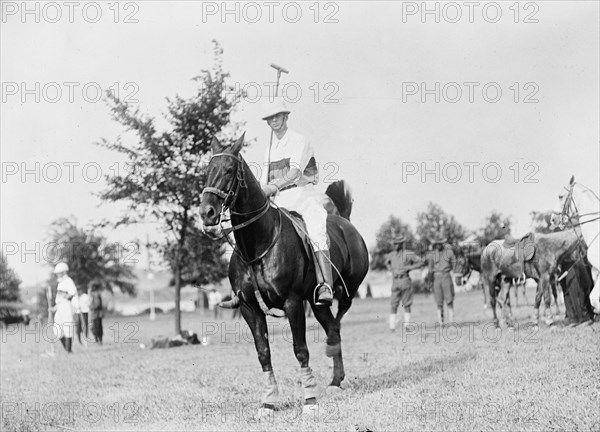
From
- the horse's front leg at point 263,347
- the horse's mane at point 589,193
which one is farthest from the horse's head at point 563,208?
the horse's front leg at point 263,347

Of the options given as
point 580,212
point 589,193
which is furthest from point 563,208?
point 589,193

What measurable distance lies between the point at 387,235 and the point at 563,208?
53.5m

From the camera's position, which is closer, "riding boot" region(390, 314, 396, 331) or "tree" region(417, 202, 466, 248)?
"riding boot" region(390, 314, 396, 331)

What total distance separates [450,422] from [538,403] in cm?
95

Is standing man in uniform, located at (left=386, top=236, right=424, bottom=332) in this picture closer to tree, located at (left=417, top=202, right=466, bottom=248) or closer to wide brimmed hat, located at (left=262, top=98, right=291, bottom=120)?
wide brimmed hat, located at (left=262, top=98, right=291, bottom=120)

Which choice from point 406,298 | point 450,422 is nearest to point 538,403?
point 450,422

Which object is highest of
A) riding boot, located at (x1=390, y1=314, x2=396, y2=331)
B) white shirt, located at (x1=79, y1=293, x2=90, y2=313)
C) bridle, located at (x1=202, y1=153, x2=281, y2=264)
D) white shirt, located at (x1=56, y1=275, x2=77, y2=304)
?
bridle, located at (x1=202, y1=153, x2=281, y2=264)

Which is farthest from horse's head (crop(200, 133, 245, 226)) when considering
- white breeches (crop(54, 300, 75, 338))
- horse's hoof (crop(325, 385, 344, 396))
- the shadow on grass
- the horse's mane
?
white breeches (crop(54, 300, 75, 338))

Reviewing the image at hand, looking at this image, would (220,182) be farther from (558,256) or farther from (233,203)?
(558,256)

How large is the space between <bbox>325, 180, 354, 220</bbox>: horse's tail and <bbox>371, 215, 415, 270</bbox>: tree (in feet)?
154

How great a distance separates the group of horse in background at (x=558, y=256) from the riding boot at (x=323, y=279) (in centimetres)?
460

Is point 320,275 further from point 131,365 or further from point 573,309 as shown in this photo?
point 573,309

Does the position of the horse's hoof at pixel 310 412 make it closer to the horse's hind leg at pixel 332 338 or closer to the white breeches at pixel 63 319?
the horse's hind leg at pixel 332 338

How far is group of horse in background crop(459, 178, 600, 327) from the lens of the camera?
1231 centimetres
